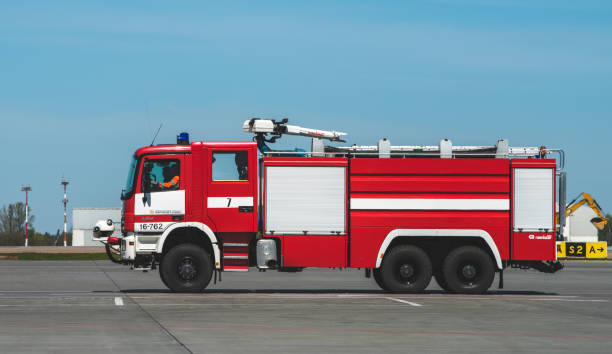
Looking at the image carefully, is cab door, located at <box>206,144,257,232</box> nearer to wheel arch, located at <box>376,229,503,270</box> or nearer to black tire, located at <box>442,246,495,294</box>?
wheel arch, located at <box>376,229,503,270</box>

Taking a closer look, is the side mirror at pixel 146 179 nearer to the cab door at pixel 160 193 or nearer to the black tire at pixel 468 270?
the cab door at pixel 160 193

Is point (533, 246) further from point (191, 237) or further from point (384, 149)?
point (191, 237)

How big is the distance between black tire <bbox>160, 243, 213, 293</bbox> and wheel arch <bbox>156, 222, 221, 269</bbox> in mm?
243

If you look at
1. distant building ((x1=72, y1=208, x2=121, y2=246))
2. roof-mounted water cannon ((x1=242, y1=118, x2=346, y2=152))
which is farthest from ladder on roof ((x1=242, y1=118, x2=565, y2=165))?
distant building ((x1=72, y1=208, x2=121, y2=246))

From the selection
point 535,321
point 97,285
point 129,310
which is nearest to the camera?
point 535,321

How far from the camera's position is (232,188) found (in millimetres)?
20484

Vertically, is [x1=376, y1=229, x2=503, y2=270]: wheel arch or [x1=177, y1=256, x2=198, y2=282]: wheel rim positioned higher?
[x1=376, y1=229, x2=503, y2=270]: wheel arch

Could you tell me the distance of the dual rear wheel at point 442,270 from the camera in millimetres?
20625

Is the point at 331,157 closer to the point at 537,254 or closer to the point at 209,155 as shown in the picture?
the point at 209,155

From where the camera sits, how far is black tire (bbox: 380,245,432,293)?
20594 millimetres

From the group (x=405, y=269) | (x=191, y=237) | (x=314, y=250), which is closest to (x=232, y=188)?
(x=191, y=237)

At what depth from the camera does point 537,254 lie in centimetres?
2077

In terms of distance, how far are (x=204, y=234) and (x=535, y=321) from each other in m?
8.47

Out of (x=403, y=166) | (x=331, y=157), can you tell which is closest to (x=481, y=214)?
(x=403, y=166)
